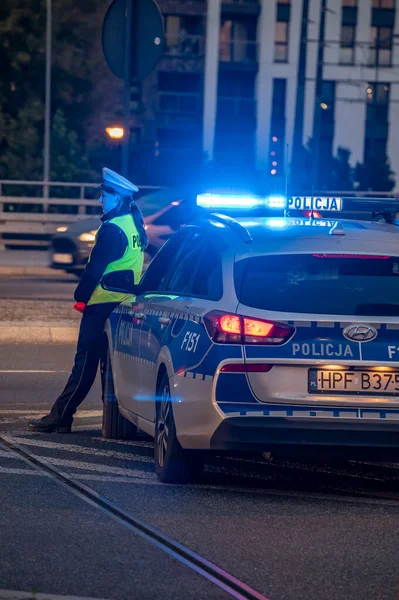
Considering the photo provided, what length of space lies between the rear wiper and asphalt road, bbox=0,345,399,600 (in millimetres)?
934

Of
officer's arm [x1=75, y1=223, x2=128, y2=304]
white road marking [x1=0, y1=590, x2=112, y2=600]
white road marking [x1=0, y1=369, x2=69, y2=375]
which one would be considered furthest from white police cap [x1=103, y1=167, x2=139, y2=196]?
white road marking [x1=0, y1=590, x2=112, y2=600]

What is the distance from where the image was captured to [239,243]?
7.23 metres

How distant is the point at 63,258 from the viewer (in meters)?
23.0

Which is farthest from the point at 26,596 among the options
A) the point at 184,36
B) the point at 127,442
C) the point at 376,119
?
the point at 376,119

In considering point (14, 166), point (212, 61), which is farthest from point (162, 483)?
point (212, 61)

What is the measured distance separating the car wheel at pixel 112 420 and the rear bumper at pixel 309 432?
2.28 metres

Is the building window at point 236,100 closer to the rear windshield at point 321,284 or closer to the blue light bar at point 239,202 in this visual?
the blue light bar at point 239,202

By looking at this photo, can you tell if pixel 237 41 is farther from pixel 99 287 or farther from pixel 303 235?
pixel 303 235

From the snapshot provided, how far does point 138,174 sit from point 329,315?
4535 cm

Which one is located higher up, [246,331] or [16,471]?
[246,331]

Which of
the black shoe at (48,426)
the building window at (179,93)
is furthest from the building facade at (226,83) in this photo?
the black shoe at (48,426)

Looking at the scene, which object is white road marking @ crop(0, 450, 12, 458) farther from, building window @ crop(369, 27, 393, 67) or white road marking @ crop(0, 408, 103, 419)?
building window @ crop(369, 27, 393, 67)

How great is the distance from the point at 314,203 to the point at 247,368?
1.78 m

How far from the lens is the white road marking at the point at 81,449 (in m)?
8.30
